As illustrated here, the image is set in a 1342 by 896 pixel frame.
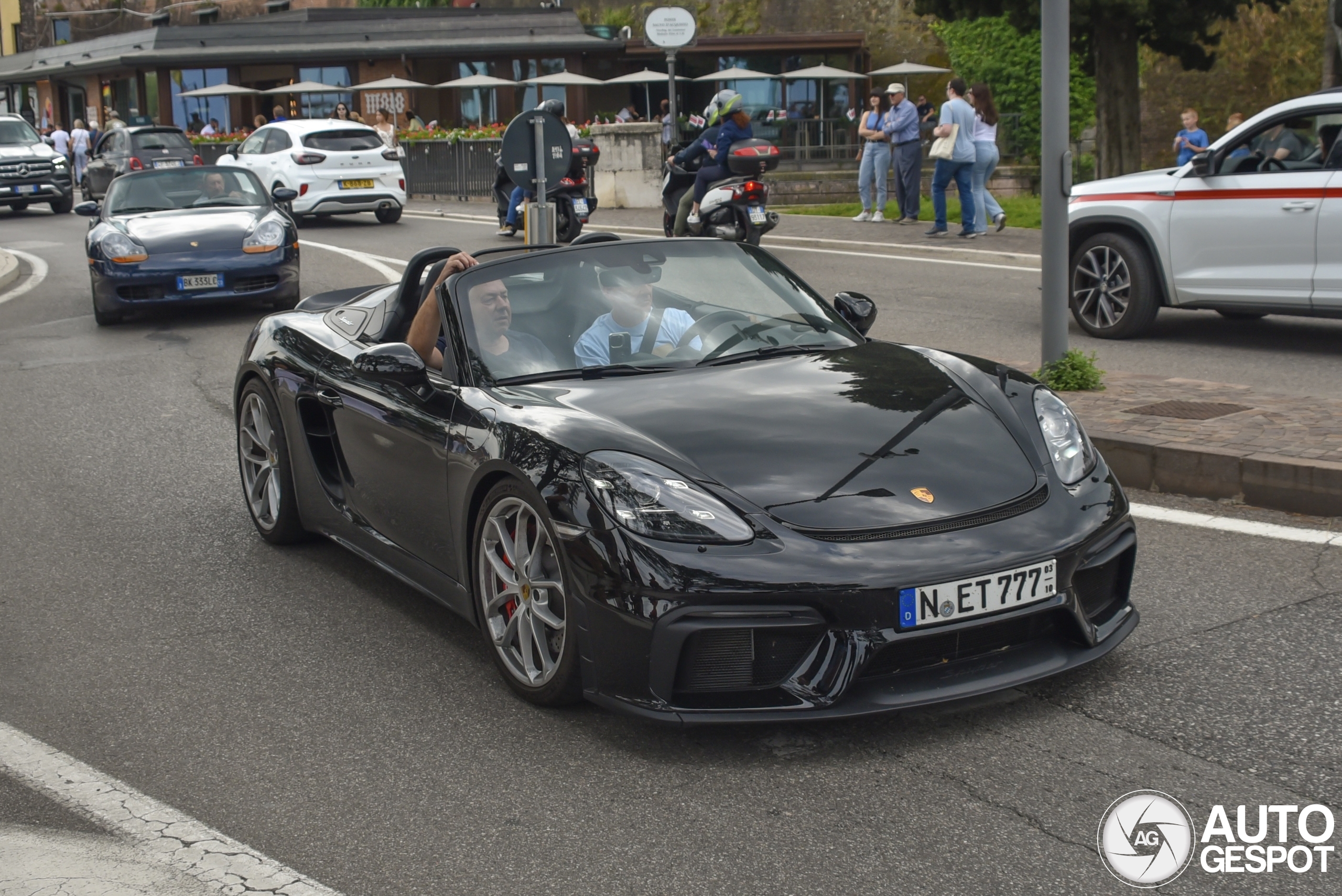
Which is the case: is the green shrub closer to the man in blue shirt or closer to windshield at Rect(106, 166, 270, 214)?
windshield at Rect(106, 166, 270, 214)

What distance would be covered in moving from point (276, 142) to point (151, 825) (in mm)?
22181

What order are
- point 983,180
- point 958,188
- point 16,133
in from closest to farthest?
point 958,188 → point 983,180 → point 16,133

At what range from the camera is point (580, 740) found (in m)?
3.94

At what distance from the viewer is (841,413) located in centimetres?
427

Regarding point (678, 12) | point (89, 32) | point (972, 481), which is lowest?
point (972, 481)

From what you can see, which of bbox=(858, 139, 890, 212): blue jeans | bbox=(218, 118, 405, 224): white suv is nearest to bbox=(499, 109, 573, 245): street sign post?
bbox=(858, 139, 890, 212): blue jeans

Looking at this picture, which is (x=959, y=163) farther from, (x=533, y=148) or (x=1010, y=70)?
(x=1010, y=70)

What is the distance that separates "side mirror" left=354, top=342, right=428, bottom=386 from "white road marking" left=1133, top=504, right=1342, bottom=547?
306 centimetres

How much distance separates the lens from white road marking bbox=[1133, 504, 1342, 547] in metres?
5.59

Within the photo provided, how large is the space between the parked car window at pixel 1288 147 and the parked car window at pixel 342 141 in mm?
16483

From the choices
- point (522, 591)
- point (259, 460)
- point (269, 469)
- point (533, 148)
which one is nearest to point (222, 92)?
point (533, 148)

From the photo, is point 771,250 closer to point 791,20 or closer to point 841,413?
point 841,413

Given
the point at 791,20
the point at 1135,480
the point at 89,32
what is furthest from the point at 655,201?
the point at 89,32

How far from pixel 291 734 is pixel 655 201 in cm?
2167
